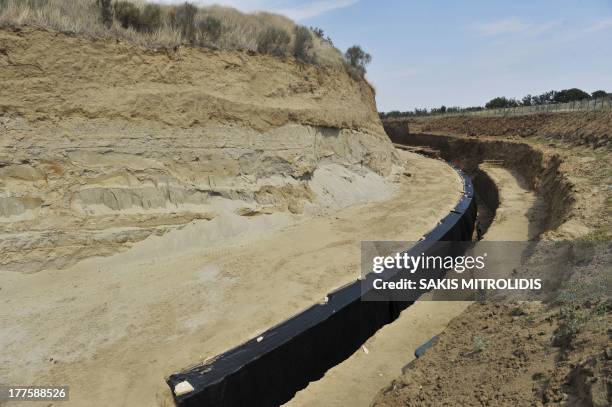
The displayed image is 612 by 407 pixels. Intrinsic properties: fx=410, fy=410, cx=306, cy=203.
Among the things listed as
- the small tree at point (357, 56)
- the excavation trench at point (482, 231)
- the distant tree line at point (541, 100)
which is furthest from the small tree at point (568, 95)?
the small tree at point (357, 56)

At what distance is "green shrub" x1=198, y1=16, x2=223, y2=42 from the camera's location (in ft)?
36.7

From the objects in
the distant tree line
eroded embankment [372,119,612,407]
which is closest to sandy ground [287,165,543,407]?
eroded embankment [372,119,612,407]

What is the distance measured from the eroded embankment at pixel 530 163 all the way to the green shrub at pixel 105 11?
11241 millimetres

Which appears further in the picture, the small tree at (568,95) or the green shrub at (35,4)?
the small tree at (568,95)

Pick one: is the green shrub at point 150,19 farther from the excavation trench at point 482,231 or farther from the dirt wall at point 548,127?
the dirt wall at point 548,127

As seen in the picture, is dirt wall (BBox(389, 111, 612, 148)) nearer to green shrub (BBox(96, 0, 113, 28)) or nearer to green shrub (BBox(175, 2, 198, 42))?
green shrub (BBox(175, 2, 198, 42))

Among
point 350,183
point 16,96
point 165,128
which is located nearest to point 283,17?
point 350,183

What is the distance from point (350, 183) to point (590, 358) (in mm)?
10401

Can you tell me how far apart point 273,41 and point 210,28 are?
2192 millimetres

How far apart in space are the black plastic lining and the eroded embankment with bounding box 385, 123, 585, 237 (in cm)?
475

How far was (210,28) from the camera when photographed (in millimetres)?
11281

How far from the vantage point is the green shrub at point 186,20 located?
36.1 ft

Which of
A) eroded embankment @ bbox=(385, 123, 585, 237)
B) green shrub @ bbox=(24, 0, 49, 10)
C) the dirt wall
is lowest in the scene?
eroded embankment @ bbox=(385, 123, 585, 237)

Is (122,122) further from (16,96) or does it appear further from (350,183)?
(350,183)
